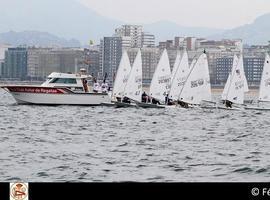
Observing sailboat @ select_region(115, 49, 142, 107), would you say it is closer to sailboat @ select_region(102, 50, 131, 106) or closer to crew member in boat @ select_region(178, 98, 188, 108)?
sailboat @ select_region(102, 50, 131, 106)

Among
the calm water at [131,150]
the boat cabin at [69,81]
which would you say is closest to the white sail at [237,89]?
the boat cabin at [69,81]

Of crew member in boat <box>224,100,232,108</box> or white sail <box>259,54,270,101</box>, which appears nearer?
crew member in boat <box>224,100,232,108</box>

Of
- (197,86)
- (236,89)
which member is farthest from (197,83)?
(236,89)

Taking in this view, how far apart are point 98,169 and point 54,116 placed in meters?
36.3

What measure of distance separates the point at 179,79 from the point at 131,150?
41.7m

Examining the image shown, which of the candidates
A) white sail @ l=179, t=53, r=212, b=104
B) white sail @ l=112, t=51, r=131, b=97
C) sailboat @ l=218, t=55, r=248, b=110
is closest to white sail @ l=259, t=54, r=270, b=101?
sailboat @ l=218, t=55, r=248, b=110
